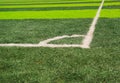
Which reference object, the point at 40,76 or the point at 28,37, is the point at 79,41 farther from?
the point at 40,76

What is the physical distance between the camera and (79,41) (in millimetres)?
7676

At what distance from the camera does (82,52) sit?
6.49 m

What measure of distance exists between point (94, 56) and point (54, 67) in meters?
1.03

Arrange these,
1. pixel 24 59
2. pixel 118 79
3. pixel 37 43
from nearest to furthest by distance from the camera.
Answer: pixel 118 79
pixel 24 59
pixel 37 43

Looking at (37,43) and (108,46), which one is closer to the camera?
(108,46)

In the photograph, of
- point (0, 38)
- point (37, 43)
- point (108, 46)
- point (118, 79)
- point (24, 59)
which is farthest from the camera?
point (0, 38)

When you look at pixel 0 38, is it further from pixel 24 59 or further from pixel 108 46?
pixel 108 46

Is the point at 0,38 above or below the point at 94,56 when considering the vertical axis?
below

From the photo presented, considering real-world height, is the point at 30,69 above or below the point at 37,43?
above

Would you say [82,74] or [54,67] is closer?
[82,74]

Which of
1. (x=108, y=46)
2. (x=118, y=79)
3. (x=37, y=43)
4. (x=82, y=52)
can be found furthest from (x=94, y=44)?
(x=118, y=79)

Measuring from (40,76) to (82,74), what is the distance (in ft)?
2.28

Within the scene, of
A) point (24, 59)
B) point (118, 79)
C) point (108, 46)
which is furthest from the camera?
point (108, 46)

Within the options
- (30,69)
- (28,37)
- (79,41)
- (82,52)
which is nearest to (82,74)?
(30,69)
